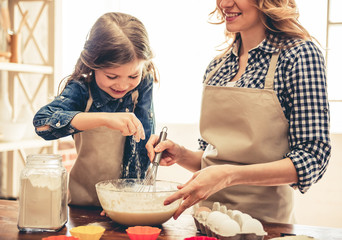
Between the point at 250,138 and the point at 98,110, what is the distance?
0.56 metres

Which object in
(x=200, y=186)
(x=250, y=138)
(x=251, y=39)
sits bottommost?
(x=200, y=186)

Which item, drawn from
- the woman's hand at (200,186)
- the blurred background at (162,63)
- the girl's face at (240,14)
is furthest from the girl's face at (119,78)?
the blurred background at (162,63)

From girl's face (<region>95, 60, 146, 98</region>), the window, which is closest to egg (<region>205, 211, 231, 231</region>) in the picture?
girl's face (<region>95, 60, 146, 98</region>)

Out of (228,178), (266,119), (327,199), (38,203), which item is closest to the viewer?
(38,203)

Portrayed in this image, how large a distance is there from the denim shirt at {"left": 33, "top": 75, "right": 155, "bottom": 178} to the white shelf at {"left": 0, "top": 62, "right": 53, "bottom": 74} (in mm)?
1108

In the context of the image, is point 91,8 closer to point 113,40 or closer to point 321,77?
point 113,40

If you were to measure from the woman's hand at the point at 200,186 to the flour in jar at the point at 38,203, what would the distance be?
303 mm

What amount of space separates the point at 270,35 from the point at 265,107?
28 centimetres

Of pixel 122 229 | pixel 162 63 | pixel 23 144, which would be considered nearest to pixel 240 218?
pixel 122 229

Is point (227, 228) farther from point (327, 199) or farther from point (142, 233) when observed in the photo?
point (327, 199)

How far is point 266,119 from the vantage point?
4.65 feet

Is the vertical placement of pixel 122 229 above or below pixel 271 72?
below

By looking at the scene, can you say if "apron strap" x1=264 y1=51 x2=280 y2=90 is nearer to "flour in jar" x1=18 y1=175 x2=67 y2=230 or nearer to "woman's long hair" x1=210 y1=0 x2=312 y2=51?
"woman's long hair" x1=210 y1=0 x2=312 y2=51

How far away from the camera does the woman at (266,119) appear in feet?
4.32
